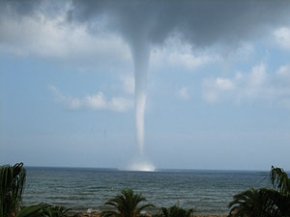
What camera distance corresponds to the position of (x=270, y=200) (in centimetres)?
1625

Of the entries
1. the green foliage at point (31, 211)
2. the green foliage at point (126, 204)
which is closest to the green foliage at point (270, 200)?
the green foliage at point (126, 204)

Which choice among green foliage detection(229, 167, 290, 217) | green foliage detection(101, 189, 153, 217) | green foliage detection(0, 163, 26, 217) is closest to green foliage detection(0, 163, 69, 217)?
green foliage detection(0, 163, 26, 217)

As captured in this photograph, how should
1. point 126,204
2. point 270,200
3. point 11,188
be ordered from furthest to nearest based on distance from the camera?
point 126,204 < point 270,200 < point 11,188

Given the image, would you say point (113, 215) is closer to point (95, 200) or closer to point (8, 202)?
point (8, 202)

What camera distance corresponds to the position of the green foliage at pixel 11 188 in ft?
32.4

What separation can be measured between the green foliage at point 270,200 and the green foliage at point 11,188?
796cm

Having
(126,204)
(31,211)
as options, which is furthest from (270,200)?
(31,211)

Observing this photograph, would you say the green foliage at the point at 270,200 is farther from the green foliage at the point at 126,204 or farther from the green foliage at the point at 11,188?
the green foliage at the point at 11,188

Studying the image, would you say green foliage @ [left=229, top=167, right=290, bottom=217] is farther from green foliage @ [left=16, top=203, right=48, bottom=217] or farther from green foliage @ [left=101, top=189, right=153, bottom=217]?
green foliage @ [left=16, top=203, right=48, bottom=217]

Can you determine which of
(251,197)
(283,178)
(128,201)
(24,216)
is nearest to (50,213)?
(128,201)

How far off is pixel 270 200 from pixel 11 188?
29.5ft

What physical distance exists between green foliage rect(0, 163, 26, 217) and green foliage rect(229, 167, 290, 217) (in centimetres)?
796

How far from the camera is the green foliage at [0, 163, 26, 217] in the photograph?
988cm

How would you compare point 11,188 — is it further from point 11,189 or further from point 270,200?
point 270,200
